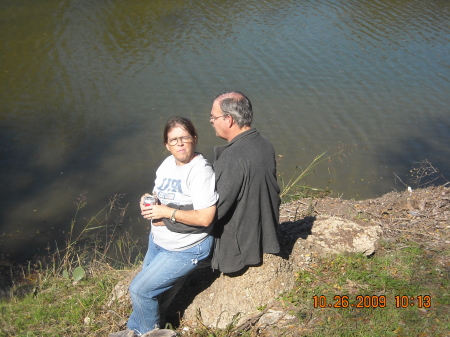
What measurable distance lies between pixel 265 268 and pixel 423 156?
22.5 feet

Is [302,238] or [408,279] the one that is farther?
[302,238]

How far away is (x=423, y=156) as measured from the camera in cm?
935

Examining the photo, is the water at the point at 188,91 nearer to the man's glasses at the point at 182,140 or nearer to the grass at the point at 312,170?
the grass at the point at 312,170

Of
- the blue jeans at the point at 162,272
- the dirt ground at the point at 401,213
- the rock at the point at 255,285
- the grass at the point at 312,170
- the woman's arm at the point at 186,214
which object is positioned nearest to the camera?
the woman's arm at the point at 186,214

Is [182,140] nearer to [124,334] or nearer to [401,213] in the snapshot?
[124,334]

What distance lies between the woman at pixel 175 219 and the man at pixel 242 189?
0.10 meters

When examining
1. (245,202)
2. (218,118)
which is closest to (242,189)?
(245,202)

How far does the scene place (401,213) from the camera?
5.50m

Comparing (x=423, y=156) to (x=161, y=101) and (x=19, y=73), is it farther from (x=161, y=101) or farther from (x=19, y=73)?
(x=19, y=73)

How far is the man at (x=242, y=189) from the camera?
3.15 metres

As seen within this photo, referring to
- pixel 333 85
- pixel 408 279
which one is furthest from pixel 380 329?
pixel 333 85
